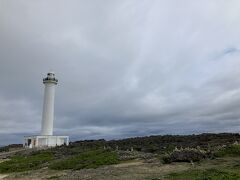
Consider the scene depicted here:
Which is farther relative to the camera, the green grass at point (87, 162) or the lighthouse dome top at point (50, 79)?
the lighthouse dome top at point (50, 79)

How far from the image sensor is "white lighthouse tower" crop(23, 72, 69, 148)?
58156 mm

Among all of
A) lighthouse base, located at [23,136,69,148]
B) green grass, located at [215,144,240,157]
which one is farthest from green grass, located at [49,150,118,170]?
lighthouse base, located at [23,136,69,148]

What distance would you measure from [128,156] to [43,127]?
34514 millimetres

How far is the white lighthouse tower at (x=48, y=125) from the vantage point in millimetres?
58156

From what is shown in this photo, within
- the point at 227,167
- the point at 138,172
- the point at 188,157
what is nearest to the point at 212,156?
the point at 188,157

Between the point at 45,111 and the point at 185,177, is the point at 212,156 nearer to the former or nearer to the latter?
the point at 185,177

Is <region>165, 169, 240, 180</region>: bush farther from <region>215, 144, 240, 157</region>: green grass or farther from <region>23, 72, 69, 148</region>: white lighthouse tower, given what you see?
<region>23, 72, 69, 148</region>: white lighthouse tower

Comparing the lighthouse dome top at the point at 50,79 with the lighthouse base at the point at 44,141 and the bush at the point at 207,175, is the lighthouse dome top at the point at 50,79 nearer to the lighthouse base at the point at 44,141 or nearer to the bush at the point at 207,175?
the lighthouse base at the point at 44,141

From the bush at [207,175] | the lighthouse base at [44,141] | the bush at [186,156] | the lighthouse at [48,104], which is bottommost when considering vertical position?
the bush at [207,175]

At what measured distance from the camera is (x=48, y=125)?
5953cm

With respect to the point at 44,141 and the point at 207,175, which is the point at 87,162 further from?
the point at 44,141

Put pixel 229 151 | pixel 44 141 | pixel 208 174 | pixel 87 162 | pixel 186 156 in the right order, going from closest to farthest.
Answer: pixel 208 174 < pixel 186 156 < pixel 229 151 < pixel 87 162 < pixel 44 141

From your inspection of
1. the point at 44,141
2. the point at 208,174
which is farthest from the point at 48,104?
the point at 208,174

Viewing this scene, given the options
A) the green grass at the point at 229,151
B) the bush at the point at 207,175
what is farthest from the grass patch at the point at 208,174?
the green grass at the point at 229,151
